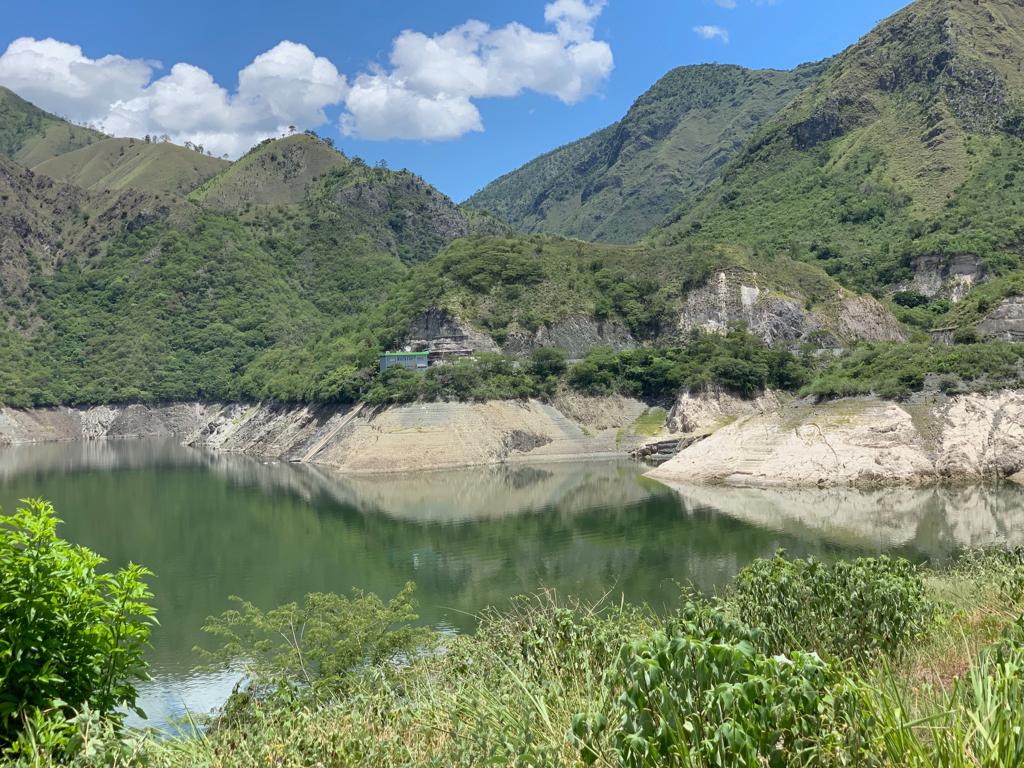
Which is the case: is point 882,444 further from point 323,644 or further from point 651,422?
point 323,644

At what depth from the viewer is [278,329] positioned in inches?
6270

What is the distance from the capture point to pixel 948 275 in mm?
114312

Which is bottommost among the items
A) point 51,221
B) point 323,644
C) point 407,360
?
Answer: point 323,644

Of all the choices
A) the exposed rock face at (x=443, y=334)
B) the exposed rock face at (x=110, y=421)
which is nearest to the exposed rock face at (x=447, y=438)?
the exposed rock face at (x=443, y=334)

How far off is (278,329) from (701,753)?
16070 centimetres

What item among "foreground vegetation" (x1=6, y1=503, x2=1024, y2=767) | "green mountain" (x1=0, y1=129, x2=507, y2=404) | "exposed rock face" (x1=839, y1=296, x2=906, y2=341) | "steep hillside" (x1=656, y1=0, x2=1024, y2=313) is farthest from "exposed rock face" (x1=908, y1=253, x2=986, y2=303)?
"foreground vegetation" (x1=6, y1=503, x2=1024, y2=767)

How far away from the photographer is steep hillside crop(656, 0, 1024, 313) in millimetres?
117438

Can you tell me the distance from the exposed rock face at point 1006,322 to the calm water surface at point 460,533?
2237 cm

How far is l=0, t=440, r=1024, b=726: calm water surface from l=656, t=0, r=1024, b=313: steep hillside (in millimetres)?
68010

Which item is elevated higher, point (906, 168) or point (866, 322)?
point (906, 168)

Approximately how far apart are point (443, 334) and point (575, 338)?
1626 cm

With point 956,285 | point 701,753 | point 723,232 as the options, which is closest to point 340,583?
point 701,753

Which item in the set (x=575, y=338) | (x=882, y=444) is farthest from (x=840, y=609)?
(x=575, y=338)

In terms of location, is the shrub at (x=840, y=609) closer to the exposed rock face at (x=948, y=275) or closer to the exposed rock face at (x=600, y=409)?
the exposed rock face at (x=600, y=409)
